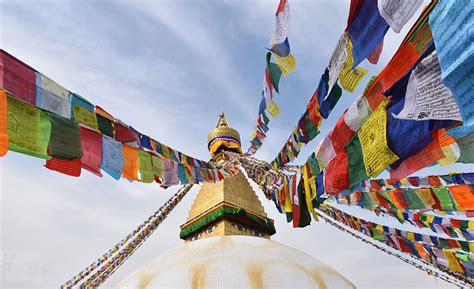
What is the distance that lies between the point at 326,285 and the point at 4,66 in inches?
243

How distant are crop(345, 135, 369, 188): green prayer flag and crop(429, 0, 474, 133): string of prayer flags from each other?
3.50 feet

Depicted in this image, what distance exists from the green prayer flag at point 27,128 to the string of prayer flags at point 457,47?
2853mm

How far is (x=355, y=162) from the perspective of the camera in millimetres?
2508

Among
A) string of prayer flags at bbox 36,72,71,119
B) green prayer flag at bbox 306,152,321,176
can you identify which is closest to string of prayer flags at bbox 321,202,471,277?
green prayer flag at bbox 306,152,321,176

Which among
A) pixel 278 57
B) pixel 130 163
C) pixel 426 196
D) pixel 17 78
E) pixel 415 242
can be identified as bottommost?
pixel 415 242

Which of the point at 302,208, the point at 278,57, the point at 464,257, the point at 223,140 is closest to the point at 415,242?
the point at 464,257

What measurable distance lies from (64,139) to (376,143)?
8.67 ft

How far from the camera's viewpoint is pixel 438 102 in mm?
1721

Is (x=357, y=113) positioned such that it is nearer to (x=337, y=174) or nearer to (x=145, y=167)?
(x=337, y=174)

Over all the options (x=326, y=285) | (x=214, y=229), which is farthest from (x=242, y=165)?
(x=326, y=285)

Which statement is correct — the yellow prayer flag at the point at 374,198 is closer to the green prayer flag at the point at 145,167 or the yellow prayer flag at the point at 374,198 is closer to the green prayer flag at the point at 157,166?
the green prayer flag at the point at 157,166

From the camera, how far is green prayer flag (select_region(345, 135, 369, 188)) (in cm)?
245

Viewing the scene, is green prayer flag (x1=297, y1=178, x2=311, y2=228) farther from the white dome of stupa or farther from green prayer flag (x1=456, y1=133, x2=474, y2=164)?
the white dome of stupa

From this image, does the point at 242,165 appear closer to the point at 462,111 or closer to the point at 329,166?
the point at 329,166
